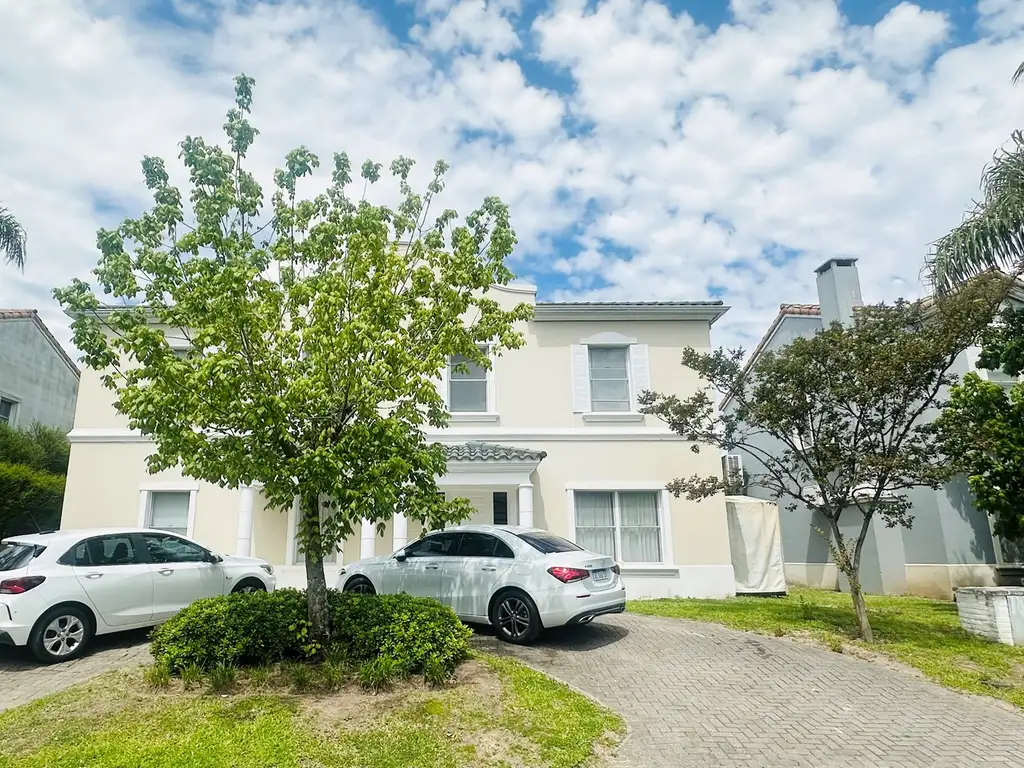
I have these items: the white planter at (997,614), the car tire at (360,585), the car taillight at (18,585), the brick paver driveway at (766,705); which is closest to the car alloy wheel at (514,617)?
the brick paver driveway at (766,705)

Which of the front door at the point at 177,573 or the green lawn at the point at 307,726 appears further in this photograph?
the front door at the point at 177,573

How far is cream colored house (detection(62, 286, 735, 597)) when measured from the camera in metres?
14.0

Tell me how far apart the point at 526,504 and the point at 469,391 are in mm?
3185

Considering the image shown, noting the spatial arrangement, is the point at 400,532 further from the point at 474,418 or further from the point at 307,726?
the point at 307,726

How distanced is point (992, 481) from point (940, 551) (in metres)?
6.74

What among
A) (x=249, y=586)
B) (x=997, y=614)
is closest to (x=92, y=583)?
(x=249, y=586)

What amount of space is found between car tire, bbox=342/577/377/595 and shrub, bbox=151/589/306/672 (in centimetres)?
275

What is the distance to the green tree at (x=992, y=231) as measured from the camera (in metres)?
11.0

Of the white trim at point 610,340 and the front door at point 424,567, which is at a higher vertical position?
the white trim at point 610,340

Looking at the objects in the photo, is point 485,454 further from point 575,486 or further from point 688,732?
point 688,732

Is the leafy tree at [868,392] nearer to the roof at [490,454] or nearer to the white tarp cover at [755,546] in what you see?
the roof at [490,454]

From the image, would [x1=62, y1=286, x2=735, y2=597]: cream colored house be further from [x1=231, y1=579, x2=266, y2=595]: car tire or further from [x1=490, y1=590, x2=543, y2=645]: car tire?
[x1=490, y1=590, x2=543, y2=645]: car tire

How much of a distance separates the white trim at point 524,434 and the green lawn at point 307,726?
317 inches

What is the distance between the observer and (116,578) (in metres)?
8.47
